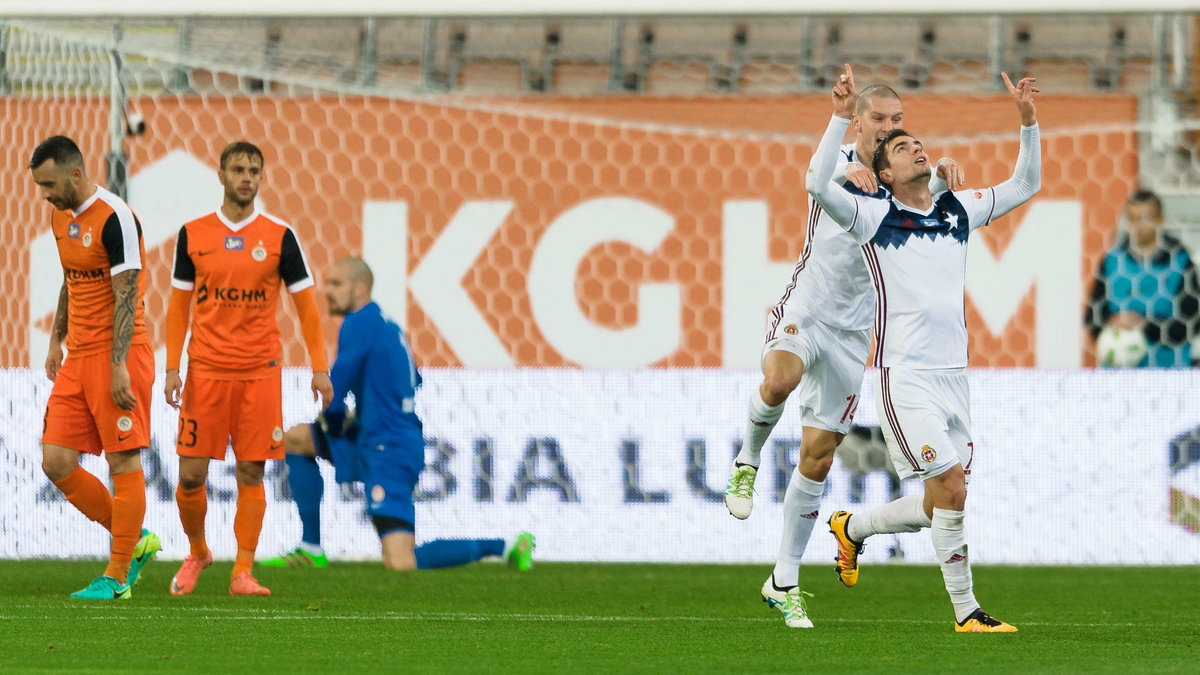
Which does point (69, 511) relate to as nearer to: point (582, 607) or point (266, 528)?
point (266, 528)

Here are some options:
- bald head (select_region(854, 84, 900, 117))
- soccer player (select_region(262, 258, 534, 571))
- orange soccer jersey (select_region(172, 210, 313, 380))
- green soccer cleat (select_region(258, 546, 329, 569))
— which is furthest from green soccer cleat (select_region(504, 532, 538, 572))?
bald head (select_region(854, 84, 900, 117))

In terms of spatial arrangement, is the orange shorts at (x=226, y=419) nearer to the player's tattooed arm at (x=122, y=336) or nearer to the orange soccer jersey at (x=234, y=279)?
the orange soccer jersey at (x=234, y=279)

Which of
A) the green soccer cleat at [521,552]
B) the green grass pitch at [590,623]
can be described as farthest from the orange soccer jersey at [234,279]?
the green soccer cleat at [521,552]

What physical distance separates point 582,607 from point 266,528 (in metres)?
3.17

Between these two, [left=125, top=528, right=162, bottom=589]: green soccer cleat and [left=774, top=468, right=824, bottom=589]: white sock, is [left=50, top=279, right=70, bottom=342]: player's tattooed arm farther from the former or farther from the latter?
[left=774, top=468, right=824, bottom=589]: white sock

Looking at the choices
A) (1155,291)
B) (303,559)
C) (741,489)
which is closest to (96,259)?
(303,559)

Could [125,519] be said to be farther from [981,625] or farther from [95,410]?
[981,625]

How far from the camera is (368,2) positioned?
9.52 meters

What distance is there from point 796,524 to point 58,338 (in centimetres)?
313

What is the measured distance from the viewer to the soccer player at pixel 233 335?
7492 millimetres

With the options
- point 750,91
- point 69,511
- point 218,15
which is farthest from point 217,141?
point 750,91

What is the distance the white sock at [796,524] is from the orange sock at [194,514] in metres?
2.47

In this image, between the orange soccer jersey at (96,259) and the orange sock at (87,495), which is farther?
the orange sock at (87,495)

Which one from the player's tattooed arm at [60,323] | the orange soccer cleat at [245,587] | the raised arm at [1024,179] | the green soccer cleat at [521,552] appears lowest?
the green soccer cleat at [521,552]
